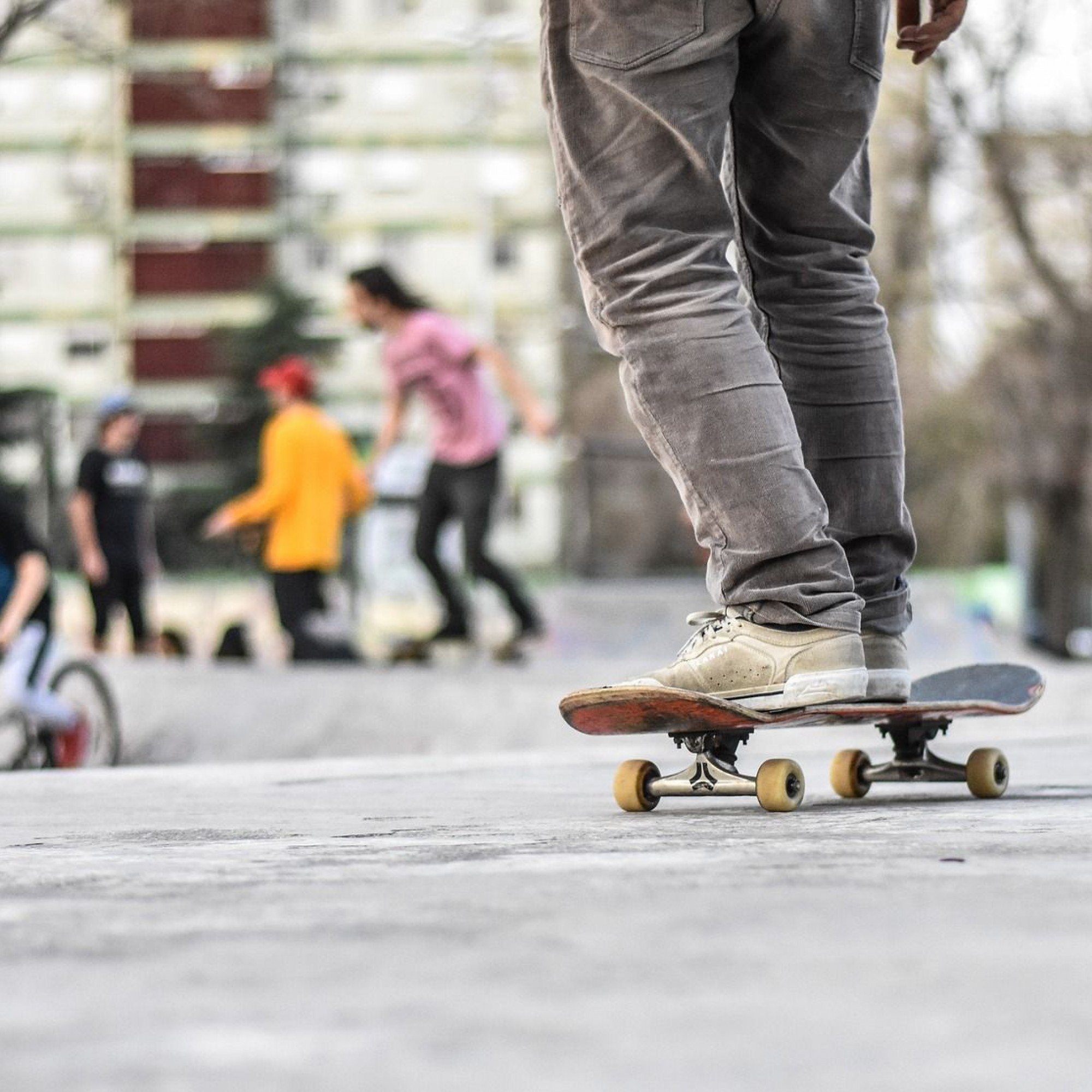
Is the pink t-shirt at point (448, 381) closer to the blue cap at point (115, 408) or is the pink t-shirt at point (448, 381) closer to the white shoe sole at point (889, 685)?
the blue cap at point (115, 408)

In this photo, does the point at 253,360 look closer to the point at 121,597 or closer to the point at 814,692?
the point at 121,597

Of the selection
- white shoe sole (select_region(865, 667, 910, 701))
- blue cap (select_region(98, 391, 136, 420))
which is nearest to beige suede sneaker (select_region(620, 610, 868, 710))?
white shoe sole (select_region(865, 667, 910, 701))

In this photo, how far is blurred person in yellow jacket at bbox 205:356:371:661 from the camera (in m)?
9.76

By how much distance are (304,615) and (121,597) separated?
2.33 metres

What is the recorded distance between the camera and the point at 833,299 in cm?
316

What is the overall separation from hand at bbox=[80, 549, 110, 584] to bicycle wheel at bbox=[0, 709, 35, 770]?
4266 mm

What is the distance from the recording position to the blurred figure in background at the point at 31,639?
7.18 metres

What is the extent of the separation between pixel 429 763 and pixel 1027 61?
1483cm

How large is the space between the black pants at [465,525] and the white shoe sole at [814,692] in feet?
22.5

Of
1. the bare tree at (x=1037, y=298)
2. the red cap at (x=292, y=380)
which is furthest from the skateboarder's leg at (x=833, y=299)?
the bare tree at (x=1037, y=298)

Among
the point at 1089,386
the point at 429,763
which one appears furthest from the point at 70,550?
the point at 429,763

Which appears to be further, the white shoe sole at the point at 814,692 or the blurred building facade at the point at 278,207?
the blurred building facade at the point at 278,207

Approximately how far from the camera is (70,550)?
44844mm

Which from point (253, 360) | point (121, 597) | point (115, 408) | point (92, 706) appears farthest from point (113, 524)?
point (253, 360)
